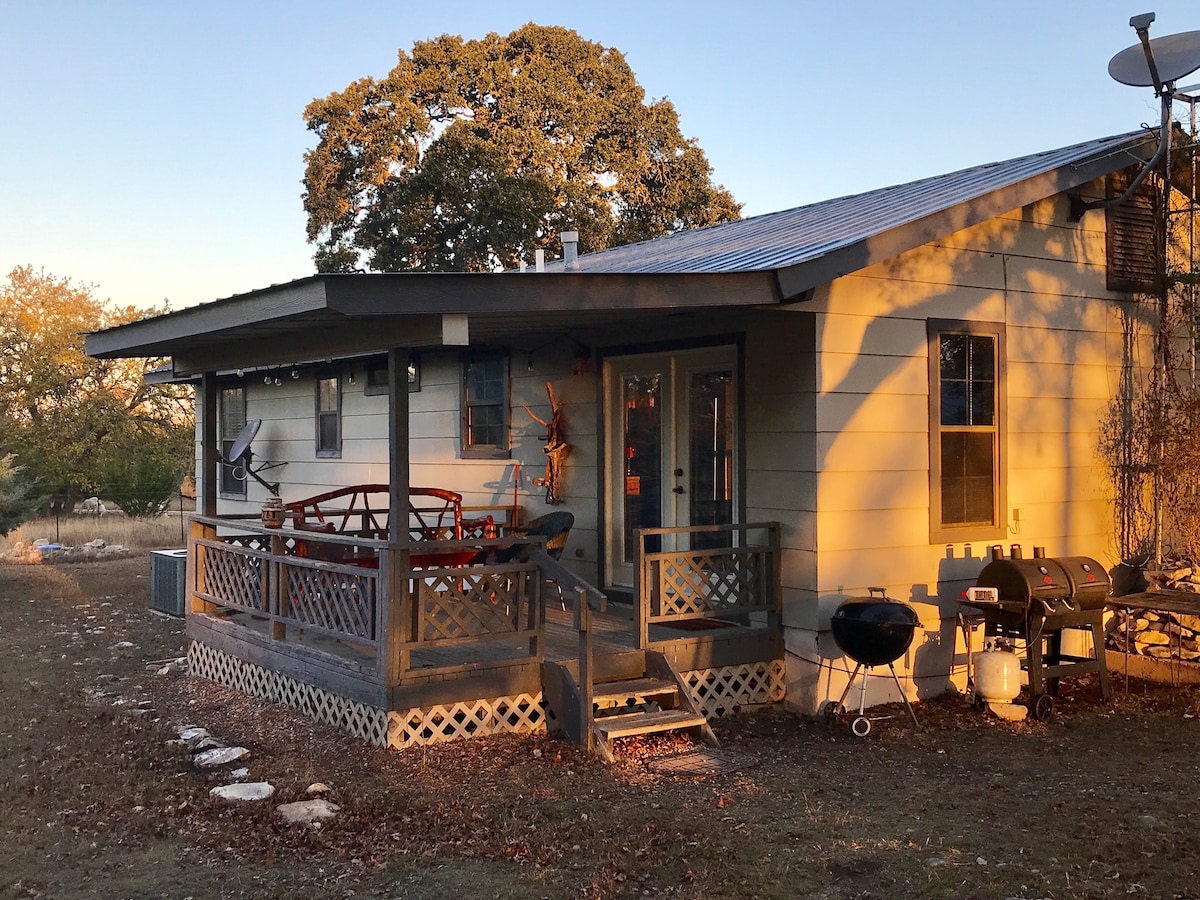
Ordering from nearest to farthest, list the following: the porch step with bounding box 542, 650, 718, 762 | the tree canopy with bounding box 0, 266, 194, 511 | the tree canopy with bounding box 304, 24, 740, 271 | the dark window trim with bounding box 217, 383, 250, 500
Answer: the porch step with bounding box 542, 650, 718, 762 < the dark window trim with bounding box 217, 383, 250, 500 < the tree canopy with bounding box 304, 24, 740, 271 < the tree canopy with bounding box 0, 266, 194, 511

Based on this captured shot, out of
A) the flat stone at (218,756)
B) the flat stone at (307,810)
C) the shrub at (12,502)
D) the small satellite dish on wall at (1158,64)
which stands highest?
the small satellite dish on wall at (1158,64)

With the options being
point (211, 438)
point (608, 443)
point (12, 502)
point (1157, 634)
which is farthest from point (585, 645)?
point (12, 502)

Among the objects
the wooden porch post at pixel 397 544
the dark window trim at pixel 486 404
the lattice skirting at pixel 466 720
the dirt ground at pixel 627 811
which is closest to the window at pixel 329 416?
the dark window trim at pixel 486 404

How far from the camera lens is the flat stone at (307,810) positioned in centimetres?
503

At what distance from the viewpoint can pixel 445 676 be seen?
634cm

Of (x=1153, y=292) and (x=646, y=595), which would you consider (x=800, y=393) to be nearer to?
(x=646, y=595)

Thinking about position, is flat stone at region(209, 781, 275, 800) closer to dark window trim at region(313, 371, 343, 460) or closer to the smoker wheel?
the smoker wheel

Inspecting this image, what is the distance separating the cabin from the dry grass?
1205 centimetres

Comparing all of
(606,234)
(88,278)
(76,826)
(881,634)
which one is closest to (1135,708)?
(881,634)

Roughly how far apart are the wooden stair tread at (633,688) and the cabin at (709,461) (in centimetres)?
2

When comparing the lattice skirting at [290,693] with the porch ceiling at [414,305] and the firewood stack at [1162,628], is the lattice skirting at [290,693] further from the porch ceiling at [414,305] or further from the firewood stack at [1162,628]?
the firewood stack at [1162,628]

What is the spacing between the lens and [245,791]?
5457 millimetres

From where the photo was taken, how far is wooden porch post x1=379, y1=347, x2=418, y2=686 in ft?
20.4

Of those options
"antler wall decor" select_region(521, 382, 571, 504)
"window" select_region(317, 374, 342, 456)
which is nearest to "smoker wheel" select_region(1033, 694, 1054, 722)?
"antler wall decor" select_region(521, 382, 571, 504)
